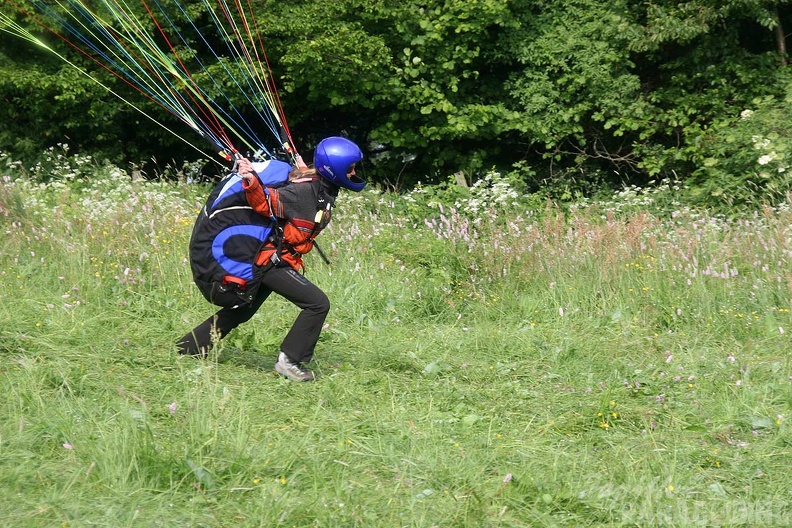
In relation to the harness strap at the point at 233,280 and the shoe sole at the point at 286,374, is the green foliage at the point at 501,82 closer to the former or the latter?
the shoe sole at the point at 286,374

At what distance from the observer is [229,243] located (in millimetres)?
5047

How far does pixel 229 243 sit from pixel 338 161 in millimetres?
806

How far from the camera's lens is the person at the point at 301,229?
5078 millimetres

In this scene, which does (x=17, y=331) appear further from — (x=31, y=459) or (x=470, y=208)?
(x=470, y=208)

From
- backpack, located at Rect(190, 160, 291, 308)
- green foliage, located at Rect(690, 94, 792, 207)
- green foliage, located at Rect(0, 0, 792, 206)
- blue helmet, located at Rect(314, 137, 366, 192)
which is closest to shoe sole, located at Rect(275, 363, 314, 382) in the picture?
backpack, located at Rect(190, 160, 291, 308)

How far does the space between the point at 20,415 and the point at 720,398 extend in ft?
12.8

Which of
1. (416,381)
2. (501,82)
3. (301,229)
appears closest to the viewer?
(301,229)

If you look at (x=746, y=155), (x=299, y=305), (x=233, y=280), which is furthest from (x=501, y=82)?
(x=233, y=280)

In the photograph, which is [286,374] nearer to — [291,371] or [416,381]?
[291,371]

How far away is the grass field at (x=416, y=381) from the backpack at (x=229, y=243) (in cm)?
57

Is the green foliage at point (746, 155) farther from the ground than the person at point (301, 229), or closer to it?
closer to it

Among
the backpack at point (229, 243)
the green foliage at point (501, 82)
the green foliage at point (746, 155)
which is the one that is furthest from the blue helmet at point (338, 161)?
the green foliage at point (501, 82)

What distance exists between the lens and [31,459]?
3.88m

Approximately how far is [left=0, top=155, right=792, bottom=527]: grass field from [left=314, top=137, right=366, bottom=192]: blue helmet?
4.02 feet
